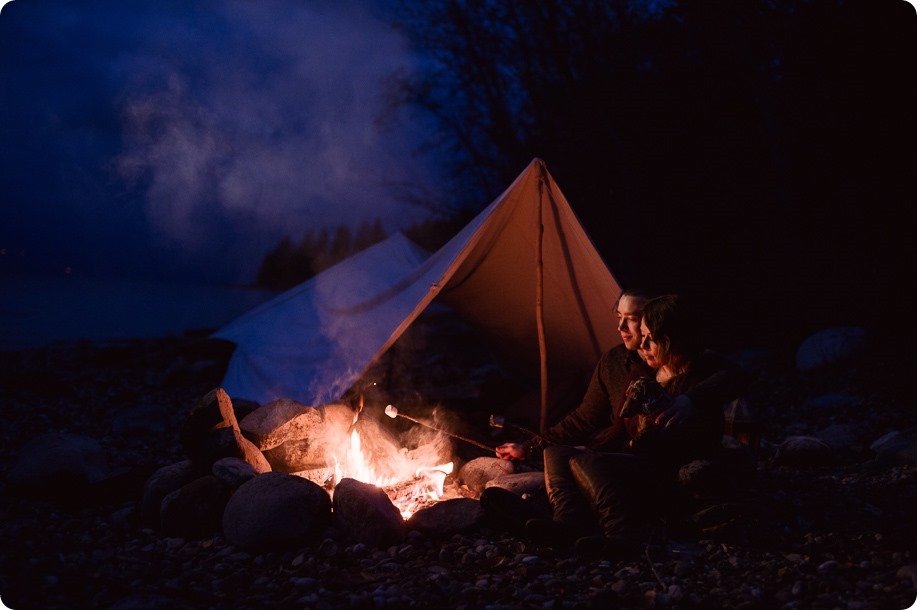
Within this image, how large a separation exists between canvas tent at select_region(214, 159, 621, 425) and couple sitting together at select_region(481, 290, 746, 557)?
1.60 metres

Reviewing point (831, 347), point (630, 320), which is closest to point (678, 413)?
point (630, 320)

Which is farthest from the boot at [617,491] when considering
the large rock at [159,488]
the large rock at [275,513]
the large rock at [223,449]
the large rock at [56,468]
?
the large rock at [56,468]

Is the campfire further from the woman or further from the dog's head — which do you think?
the dog's head

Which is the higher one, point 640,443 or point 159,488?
point 159,488

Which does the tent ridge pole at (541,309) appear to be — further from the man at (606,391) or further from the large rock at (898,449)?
the large rock at (898,449)

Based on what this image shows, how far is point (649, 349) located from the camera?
316cm

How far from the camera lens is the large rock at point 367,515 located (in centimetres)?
308

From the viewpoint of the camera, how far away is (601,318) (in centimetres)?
524

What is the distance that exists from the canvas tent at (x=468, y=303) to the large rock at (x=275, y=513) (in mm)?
1601

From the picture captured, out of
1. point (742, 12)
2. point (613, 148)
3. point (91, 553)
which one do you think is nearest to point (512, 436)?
point (91, 553)

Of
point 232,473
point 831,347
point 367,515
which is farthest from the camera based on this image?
point 831,347

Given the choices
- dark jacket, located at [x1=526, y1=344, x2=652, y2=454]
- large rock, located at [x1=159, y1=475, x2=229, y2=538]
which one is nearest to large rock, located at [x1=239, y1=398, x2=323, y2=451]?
large rock, located at [x1=159, y1=475, x2=229, y2=538]

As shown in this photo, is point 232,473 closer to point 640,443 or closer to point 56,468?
point 56,468

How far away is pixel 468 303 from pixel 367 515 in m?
3.29
